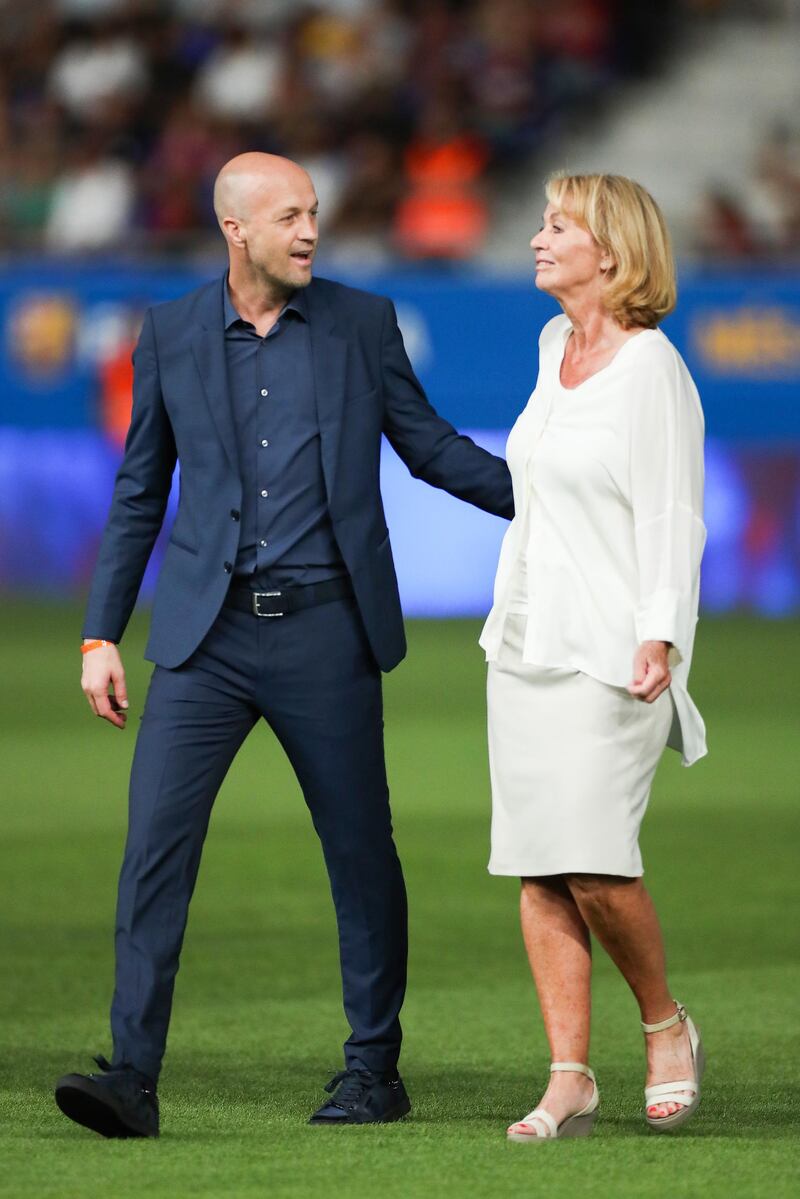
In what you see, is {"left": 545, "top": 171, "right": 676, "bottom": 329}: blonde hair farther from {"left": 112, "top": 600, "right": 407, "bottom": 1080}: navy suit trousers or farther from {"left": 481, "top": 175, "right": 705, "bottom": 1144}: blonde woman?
{"left": 112, "top": 600, "right": 407, "bottom": 1080}: navy suit trousers

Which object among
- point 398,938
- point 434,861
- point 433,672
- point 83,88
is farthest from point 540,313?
point 398,938

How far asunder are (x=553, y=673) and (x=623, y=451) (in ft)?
1.55

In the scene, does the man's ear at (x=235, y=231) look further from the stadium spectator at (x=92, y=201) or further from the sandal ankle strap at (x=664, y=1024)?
the stadium spectator at (x=92, y=201)

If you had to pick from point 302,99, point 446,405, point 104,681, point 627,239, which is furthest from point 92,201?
point 627,239

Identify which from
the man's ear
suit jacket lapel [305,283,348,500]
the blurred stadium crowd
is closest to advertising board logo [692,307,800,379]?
the blurred stadium crowd

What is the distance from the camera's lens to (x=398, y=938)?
5.13 metres

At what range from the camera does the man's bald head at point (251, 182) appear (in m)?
4.96

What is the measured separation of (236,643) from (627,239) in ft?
3.90

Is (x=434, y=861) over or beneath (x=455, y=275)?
beneath

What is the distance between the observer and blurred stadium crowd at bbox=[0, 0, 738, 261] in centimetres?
1997

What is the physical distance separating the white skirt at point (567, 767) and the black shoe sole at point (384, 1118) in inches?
24.8

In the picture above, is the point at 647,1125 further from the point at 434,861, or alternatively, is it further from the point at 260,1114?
the point at 434,861

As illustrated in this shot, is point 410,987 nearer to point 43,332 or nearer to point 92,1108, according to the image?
point 92,1108

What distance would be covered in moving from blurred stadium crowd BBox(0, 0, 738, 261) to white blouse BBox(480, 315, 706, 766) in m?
14.5
